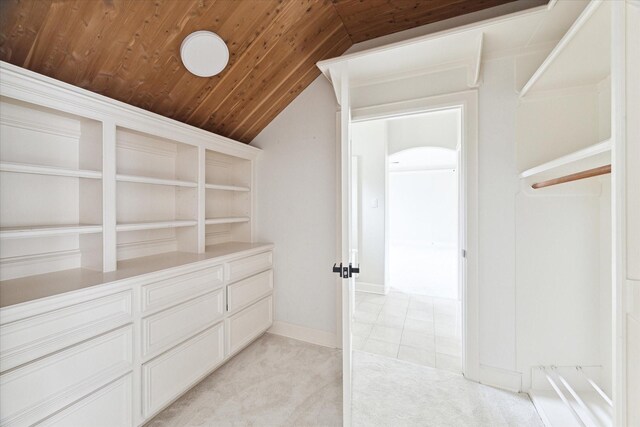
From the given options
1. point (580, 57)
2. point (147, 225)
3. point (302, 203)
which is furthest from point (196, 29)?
point (580, 57)

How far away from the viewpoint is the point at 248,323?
7.36ft

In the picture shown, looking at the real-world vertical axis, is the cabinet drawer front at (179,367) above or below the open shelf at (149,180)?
below

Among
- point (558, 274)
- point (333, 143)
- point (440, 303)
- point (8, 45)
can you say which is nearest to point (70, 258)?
point (8, 45)

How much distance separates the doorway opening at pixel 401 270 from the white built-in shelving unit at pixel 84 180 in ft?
5.66

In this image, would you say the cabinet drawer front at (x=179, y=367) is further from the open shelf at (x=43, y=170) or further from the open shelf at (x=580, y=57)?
the open shelf at (x=580, y=57)

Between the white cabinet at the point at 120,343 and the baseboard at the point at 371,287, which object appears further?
the baseboard at the point at 371,287

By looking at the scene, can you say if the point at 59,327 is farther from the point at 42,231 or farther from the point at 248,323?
the point at 248,323

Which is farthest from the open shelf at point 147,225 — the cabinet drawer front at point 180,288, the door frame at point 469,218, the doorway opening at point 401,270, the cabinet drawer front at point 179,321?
the door frame at point 469,218

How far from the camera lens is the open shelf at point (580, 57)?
96 centimetres

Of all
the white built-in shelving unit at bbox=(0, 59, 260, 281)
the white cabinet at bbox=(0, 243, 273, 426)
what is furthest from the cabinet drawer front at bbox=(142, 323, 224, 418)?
the white built-in shelving unit at bbox=(0, 59, 260, 281)

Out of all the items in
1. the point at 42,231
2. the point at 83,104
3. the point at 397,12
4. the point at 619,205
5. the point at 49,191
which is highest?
the point at 397,12

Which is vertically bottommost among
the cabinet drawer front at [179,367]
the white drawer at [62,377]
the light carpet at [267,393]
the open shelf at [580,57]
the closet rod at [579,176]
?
the light carpet at [267,393]

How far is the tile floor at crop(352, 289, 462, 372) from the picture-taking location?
2.16m

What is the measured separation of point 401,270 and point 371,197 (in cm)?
208
